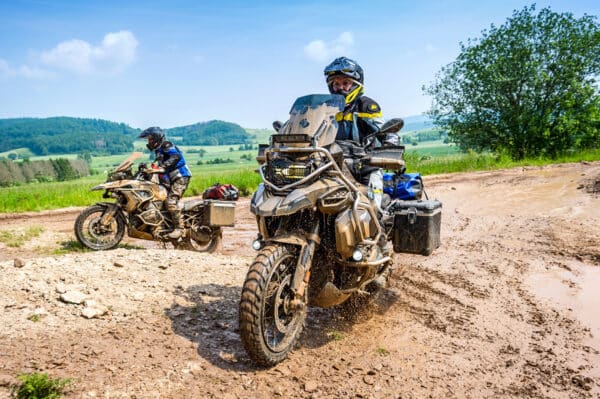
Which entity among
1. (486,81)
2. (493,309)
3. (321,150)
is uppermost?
(486,81)

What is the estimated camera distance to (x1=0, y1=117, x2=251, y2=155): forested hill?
97.9 m

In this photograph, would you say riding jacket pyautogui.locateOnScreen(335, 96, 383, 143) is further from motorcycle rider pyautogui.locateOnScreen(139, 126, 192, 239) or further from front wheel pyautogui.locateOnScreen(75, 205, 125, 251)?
front wheel pyautogui.locateOnScreen(75, 205, 125, 251)

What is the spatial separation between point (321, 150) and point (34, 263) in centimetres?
408

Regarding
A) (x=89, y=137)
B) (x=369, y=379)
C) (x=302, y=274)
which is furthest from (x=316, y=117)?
(x=89, y=137)

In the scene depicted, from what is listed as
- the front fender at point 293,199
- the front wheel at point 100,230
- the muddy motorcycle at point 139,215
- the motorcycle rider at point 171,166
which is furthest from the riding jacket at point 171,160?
the front fender at point 293,199

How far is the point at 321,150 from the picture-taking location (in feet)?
13.3

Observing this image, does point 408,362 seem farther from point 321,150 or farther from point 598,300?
point 598,300

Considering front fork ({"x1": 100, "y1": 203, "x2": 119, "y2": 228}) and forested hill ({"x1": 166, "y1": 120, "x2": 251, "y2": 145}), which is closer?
front fork ({"x1": 100, "y1": 203, "x2": 119, "y2": 228})

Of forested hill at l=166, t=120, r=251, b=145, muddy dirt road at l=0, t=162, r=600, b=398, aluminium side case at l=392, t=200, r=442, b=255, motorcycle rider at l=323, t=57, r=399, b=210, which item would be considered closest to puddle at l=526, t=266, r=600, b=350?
muddy dirt road at l=0, t=162, r=600, b=398

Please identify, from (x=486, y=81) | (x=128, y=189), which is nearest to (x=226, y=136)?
(x=486, y=81)

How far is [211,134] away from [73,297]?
111m

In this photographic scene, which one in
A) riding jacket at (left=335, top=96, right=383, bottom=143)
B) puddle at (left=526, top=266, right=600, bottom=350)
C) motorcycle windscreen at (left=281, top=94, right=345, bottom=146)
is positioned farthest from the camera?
riding jacket at (left=335, top=96, right=383, bottom=143)

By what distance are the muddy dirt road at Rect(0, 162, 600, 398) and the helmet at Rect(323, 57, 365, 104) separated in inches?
95.4

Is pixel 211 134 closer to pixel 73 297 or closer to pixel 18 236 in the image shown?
pixel 18 236
